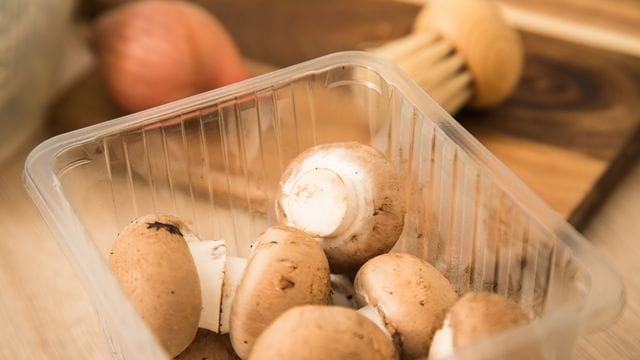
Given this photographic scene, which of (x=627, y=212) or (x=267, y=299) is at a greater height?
(x=267, y=299)

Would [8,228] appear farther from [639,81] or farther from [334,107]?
[639,81]

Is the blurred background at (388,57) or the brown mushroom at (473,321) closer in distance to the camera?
the brown mushroom at (473,321)

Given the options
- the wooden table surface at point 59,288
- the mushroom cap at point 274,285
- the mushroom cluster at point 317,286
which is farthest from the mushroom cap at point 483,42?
the mushroom cap at point 274,285

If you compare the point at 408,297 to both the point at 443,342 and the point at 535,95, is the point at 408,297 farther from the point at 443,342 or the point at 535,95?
the point at 535,95

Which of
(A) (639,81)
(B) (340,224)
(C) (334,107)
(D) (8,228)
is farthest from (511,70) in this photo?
(D) (8,228)

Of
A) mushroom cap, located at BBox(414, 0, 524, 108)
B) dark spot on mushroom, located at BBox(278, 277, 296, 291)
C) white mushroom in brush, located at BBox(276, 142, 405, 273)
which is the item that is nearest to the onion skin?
mushroom cap, located at BBox(414, 0, 524, 108)

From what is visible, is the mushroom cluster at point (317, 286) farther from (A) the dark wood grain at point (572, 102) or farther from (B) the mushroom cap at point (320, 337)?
(A) the dark wood grain at point (572, 102)

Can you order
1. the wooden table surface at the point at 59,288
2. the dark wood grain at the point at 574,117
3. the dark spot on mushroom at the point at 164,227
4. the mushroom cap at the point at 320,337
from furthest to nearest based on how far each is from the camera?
the dark wood grain at the point at 574,117 → the wooden table surface at the point at 59,288 → the dark spot on mushroom at the point at 164,227 → the mushroom cap at the point at 320,337
